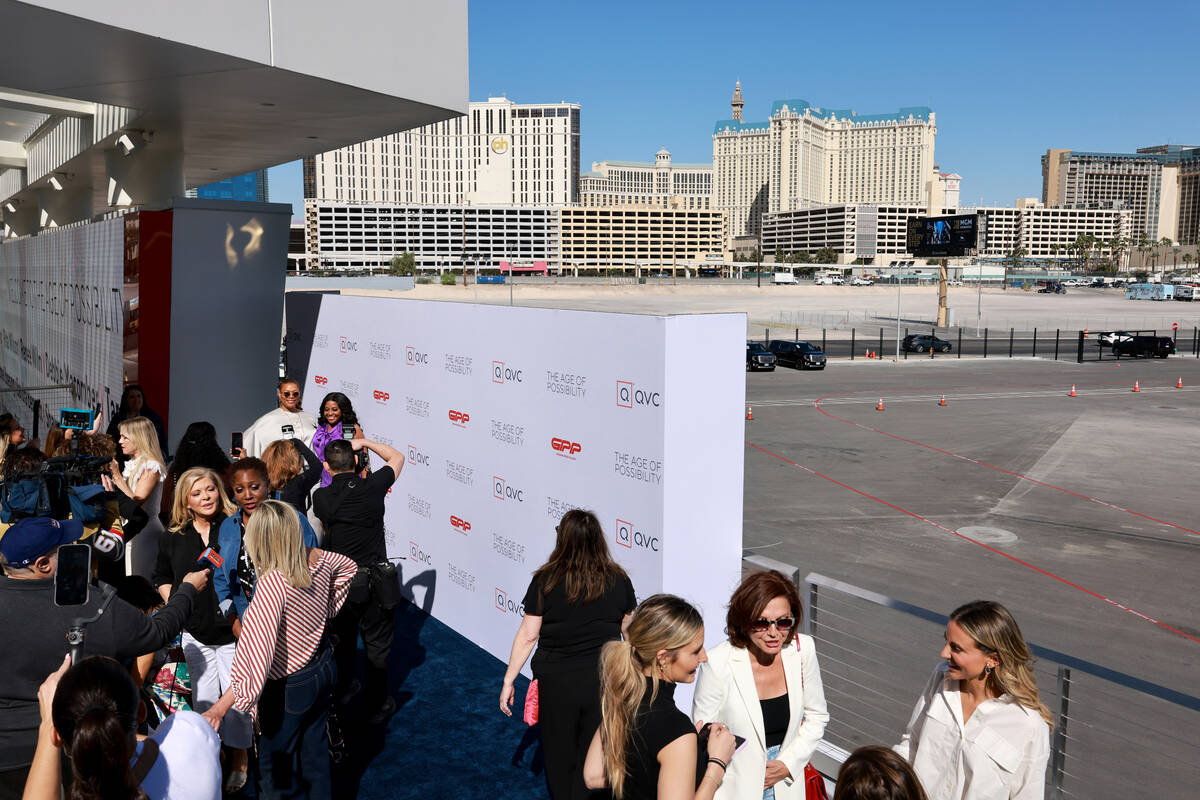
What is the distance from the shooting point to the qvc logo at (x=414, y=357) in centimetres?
830

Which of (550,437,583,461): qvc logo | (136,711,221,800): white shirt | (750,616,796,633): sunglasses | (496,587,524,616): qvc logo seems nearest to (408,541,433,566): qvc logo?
(496,587,524,616): qvc logo

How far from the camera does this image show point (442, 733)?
606 centimetres

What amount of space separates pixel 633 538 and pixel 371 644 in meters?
1.88

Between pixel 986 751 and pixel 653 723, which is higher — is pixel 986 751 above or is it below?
below

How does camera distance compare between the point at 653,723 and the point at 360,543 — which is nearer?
the point at 653,723

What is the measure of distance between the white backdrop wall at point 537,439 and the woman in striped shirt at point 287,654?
2.11 m

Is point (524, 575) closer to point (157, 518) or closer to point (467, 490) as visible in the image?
point (467, 490)

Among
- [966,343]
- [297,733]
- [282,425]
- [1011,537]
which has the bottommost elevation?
[1011,537]

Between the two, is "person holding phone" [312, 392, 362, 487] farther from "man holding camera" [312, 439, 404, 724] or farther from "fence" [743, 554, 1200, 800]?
"fence" [743, 554, 1200, 800]

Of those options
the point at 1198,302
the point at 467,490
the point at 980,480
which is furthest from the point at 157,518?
the point at 1198,302

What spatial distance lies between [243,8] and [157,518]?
3.72 metres

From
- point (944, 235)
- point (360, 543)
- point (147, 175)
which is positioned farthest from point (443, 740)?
point (944, 235)

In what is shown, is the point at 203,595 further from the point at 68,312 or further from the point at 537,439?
the point at 68,312

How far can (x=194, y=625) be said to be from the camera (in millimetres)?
4645
